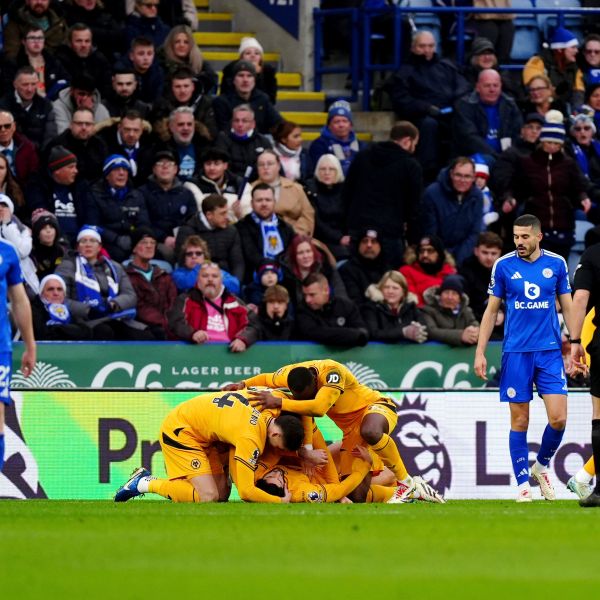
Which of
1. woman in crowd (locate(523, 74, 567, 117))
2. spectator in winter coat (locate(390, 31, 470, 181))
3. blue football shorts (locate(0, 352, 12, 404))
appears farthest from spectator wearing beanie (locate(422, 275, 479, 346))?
blue football shorts (locate(0, 352, 12, 404))

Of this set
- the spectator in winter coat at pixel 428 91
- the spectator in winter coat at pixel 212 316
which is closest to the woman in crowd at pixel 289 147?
the spectator in winter coat at pixel 428 91

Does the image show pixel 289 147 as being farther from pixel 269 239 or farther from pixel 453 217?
pixel 453 217

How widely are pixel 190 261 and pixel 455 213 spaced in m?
3.52

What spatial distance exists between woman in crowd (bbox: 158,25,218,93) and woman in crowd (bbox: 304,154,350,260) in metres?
1.77

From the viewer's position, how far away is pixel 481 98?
22.2 metres

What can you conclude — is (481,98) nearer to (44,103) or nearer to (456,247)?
(456,247)

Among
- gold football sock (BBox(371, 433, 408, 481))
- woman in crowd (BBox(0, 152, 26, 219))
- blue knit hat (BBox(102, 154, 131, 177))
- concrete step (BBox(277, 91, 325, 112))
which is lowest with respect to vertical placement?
gold football sock (BBox(371, 433, 408, 481))

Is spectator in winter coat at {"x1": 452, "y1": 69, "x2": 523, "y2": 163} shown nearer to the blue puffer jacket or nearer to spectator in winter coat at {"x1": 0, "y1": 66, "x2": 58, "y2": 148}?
the blue puffer jacket

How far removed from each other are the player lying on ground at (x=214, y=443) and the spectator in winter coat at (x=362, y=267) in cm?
508

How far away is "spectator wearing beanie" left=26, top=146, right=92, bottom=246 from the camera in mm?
18922

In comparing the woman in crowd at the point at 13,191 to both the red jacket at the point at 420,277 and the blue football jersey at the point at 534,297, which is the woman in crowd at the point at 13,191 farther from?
the blue football jersey at the point at 534,297

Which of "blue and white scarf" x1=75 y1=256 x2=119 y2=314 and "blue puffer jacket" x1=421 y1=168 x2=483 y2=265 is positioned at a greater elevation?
"blue puffer jacket" x1=421 y1=168 x2=483 y2=265

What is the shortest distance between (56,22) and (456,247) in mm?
5270

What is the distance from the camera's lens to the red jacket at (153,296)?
61.5 feet
